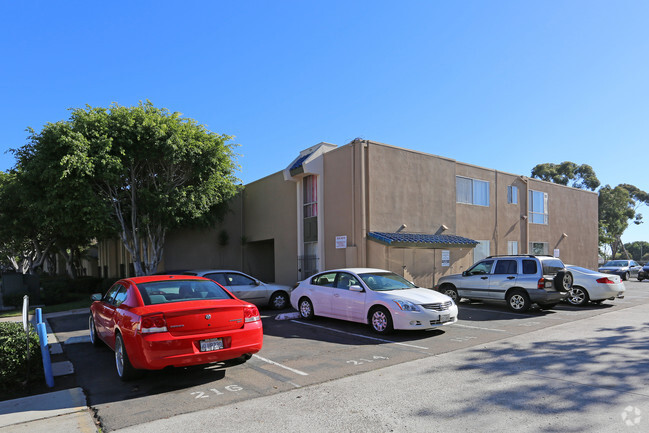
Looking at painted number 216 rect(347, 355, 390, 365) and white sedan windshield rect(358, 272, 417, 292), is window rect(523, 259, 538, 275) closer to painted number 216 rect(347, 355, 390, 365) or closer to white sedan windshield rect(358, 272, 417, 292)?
white sedan windshield rect(358, 272, 417, 292)

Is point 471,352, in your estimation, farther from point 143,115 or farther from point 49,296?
point 49,296

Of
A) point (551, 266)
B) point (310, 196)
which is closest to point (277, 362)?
point (551, 266)

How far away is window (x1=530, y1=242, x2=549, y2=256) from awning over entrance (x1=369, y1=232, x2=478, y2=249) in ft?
21.8

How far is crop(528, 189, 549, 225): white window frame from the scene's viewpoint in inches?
944

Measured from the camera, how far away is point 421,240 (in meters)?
17.0

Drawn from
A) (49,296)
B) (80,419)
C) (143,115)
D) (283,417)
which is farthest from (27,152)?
(283,417)

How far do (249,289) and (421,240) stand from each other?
7.32 metres

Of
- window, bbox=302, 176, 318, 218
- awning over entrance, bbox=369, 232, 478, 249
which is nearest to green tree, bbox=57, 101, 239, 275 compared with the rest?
window, bbox=302, 176, 318, 218

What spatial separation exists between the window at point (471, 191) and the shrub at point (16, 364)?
684 inches

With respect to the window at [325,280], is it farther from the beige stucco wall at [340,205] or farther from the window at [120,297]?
the window at [120,297]

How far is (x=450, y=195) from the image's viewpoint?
19.5m

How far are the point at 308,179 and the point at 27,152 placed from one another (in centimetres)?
1122

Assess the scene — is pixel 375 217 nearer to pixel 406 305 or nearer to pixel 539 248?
pixel 406 305

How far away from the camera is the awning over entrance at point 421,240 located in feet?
51.3
